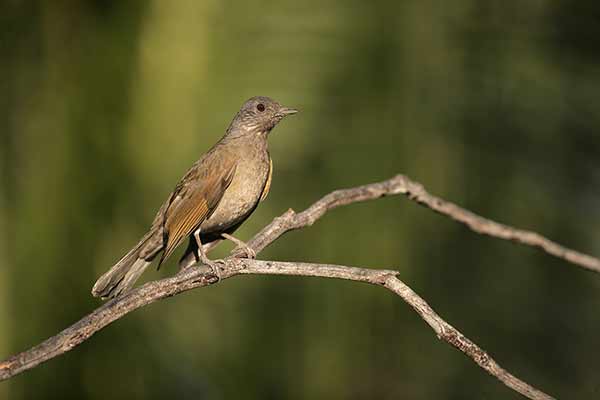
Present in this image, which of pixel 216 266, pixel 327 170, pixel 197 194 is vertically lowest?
pixel 327 170

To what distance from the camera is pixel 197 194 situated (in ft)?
16.0

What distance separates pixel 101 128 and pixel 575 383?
12.1 feet

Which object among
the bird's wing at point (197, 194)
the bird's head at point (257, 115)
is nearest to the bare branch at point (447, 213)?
the bird's wing at point (197, 194)

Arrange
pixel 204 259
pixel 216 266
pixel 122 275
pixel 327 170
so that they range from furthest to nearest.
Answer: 1. pixel 327 170
2. pixel 122 275
3. pixel 204 259
4. pixel 216 266

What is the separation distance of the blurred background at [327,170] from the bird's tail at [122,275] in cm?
88

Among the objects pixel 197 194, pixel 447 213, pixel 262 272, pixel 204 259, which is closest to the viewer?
pixel 262 272

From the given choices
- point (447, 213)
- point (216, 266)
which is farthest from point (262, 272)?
point (447, 213)

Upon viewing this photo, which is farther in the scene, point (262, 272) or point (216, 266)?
point (216, 266)

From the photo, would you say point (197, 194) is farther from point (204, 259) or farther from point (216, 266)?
point (216, 266)

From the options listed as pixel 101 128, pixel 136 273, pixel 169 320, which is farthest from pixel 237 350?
pixel 101 128

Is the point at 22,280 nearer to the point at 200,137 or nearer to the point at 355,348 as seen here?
the point at 200,137

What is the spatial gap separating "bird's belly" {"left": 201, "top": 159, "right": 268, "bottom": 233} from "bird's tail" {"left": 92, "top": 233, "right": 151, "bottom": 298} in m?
0.40

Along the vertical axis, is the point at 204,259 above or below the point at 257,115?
below

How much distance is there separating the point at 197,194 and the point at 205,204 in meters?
0.08
